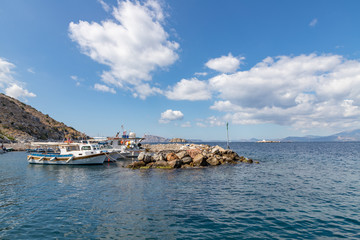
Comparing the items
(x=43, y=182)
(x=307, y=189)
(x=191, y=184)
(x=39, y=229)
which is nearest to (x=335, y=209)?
(x=307, y=189)

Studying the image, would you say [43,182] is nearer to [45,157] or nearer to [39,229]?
[39,229]

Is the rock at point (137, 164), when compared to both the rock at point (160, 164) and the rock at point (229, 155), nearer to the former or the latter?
the rock at point (160, 164)

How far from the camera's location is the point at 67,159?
41844 millimetres

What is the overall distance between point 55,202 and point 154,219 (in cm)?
990

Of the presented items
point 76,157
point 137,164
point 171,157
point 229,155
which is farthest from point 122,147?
point 229,155

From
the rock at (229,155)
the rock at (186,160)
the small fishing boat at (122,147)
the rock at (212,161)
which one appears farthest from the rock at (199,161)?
the small fishing boat at (122,147)

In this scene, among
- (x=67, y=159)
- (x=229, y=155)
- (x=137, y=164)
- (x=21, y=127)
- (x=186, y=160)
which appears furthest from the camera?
(x=21, y=127)

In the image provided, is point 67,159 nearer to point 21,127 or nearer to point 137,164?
point 137,164

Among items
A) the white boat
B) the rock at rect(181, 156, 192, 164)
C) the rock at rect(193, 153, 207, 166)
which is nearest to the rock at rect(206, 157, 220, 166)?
the rock at rect(193, 153, 207, 166)

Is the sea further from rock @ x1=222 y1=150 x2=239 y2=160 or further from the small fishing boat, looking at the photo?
the small fishing boat

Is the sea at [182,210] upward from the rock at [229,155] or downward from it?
downward

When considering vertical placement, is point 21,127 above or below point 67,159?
above

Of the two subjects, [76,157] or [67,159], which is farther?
[67,159]

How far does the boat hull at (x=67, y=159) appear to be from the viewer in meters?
41.4
